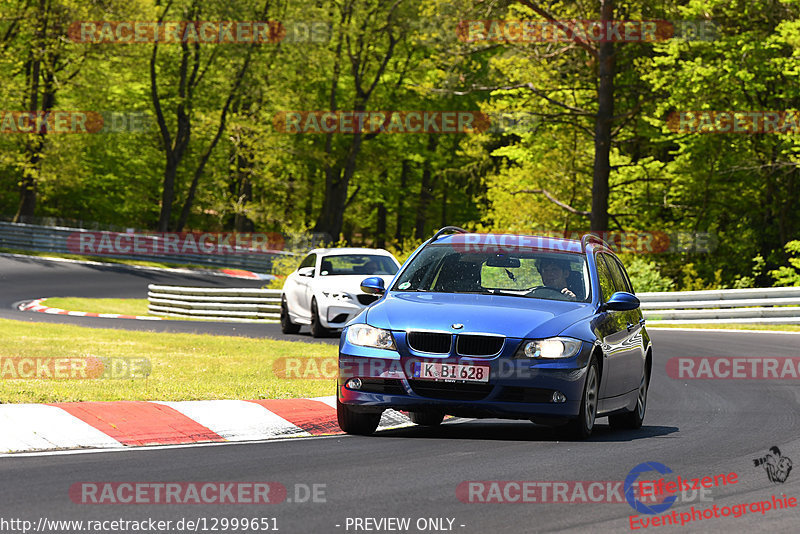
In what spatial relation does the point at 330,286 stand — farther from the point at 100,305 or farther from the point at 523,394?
the point at 100,305

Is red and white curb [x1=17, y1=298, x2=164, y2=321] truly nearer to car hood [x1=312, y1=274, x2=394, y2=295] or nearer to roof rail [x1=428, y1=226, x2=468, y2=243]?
car hood [x1=312, y1=274, x2=394, y2=295]

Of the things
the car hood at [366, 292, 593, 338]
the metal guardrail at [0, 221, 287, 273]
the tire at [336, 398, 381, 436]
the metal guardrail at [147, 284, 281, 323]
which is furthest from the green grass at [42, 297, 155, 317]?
the car hood at [366, 292, 593, 338]

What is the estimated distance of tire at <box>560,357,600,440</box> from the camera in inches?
375

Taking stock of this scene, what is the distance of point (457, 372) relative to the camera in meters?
9.23

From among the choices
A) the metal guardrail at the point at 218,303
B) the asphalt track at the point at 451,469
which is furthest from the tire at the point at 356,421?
the metal guardrail at the point at 218,303

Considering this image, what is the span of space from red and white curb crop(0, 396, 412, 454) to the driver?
6.09ft

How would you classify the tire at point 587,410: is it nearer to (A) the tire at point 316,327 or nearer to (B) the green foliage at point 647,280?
(A) the tire at point 316,327

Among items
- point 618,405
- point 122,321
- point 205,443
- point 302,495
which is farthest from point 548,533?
point 122,321

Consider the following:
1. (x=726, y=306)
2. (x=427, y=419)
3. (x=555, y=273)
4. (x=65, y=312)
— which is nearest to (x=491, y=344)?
(x=555, y=273)

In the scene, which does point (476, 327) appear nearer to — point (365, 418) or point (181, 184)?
point (365, 418)

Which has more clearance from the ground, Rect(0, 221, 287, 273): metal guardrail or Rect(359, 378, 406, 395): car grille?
Rect(359, 378, 406, 395): car grille

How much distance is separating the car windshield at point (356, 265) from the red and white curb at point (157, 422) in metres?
11.9

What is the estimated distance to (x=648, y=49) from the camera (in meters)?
40.7

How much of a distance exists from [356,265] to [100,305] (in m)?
15.3
